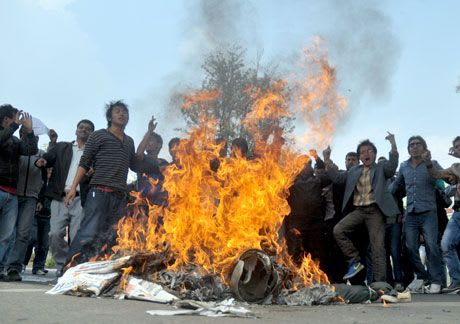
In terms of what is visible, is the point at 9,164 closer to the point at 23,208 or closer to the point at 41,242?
the point at 23,208

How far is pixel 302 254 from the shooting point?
26.7 ft

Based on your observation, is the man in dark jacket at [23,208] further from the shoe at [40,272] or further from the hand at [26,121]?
the shoe at [40,272]

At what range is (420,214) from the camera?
Answer: 335 inches

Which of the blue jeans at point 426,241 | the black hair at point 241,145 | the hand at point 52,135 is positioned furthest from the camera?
the hand at point 52,135

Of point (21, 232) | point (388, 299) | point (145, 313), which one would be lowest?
point (145, 313)

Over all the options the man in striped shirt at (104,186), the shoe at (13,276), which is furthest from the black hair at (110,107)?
the shoe at (13,276)

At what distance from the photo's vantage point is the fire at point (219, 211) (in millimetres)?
5914

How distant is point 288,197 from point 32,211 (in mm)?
3469

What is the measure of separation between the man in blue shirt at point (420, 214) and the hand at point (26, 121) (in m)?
5.43

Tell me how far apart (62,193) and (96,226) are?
193 centimetres

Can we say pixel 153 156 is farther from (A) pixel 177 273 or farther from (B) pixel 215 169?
(A) pixel 177 273

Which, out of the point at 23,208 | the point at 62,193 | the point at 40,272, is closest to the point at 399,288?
the point at 62,193

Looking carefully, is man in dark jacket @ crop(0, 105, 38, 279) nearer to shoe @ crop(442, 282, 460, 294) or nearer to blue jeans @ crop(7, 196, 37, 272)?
blue jeans @ crop(7, 196, 37, 272)

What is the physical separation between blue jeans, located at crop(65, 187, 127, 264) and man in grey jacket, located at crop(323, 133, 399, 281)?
2896 millimetres
